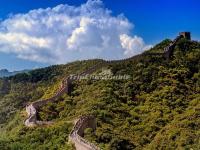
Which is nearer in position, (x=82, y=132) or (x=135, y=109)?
(x=82, y=132)

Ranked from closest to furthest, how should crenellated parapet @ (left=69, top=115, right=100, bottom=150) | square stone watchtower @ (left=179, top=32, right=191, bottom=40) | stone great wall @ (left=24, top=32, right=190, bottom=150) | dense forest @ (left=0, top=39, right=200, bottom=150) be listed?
crenellated parapet @ (left=69, top=115, right=100, bottom=150) → stone great wall @ (left=24, top=32, right=190, bottom=150) → dense forest @ (left=0, top=39, right=200, bottom=150) → square stone watchtower @ (left=179, top=32, right=191, bottom=40)

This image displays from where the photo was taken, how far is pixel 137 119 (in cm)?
8244

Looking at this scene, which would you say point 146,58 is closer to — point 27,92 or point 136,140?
point 136,140

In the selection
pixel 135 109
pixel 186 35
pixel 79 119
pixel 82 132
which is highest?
pixel 186 35

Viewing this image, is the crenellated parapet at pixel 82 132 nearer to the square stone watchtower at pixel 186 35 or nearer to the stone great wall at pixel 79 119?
the stone great wall at pixel 79 119

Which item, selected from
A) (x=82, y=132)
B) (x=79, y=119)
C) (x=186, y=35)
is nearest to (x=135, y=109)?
(x=79, y=119)

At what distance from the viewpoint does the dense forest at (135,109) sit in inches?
2736

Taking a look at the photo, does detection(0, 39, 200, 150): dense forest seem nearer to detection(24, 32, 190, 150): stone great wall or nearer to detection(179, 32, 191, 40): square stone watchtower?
detection(24, 32, 190, 150): stone great wall

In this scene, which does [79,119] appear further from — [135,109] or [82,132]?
[135,109]

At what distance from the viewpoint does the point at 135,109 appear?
281ft

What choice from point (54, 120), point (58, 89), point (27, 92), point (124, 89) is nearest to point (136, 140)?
point (54, 120)

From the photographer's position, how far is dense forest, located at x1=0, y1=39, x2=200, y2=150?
6950 cm

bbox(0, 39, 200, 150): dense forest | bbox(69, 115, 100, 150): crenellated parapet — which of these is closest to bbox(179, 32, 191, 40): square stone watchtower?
bbox(0, 39, 200, 150): dense forest

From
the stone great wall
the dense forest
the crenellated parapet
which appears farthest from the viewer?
the dense forest
